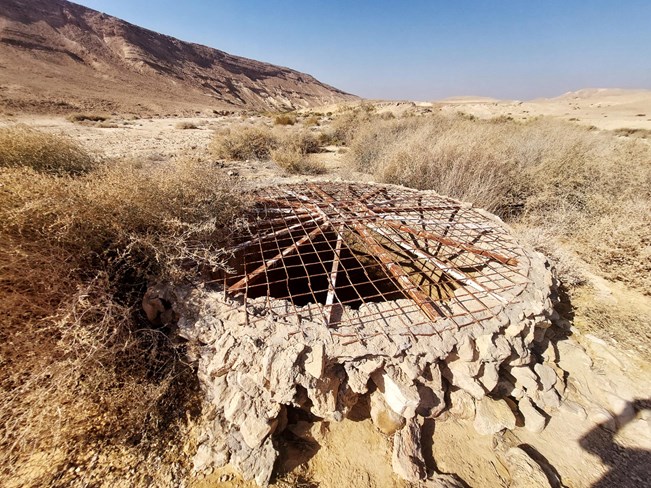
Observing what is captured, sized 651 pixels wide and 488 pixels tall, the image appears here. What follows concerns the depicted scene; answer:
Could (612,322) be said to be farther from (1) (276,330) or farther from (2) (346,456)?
(1) (276,330)

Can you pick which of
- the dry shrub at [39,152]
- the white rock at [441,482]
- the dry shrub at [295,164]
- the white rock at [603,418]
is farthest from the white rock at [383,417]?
the dry shrub at [295,164]

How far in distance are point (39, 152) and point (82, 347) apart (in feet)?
8.46

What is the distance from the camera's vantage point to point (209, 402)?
6.89 ft

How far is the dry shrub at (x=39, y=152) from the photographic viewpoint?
111 inches

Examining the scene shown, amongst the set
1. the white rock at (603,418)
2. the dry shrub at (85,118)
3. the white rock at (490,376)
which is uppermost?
the dry shrub at (85,118)

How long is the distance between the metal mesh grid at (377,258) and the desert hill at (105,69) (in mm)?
18789

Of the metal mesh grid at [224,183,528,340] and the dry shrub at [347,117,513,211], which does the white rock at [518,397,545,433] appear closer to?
the metal mesh grid at [224,183,528,340]

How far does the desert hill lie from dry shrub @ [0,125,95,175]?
16561 mm

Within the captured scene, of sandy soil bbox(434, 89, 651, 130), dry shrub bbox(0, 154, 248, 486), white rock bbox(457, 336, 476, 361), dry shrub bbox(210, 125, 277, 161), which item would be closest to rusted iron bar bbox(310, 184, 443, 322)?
white rock bbox(457, 336, 476, 361)

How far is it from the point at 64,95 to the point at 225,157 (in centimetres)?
1883

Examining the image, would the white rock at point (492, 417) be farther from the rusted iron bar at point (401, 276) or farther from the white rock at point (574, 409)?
the rusted iron bar at point (401, 276)

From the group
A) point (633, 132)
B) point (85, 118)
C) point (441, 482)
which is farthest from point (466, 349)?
point (633, 132)

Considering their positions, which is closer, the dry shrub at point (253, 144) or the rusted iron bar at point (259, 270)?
the rusted iron bar at point (259, 270)

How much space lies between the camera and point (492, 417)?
2.16 meters
